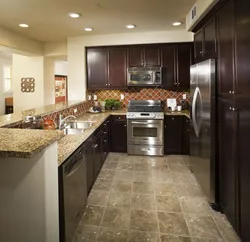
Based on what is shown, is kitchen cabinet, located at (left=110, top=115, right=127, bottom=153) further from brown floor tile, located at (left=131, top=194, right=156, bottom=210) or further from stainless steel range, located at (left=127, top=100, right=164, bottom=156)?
brown floor tile, located at (left=131, top=194, right=156, bottom=210)

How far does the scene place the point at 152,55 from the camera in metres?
4.68

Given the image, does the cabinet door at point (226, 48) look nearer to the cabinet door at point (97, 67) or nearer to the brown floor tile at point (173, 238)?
the brown floor tile at point (173, 238)

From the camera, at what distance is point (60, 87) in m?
8.88

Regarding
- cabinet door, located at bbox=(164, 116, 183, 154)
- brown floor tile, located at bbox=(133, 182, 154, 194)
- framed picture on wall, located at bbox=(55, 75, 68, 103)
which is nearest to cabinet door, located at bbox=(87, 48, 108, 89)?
cabinet door, located at bbox=(164, 116, 183, 154)

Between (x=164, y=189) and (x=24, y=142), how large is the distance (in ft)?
7.72

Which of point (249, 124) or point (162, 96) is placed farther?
point (162, 96)

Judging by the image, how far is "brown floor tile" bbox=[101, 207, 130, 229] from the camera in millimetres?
2275

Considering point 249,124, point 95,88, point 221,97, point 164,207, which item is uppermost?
point 95,88

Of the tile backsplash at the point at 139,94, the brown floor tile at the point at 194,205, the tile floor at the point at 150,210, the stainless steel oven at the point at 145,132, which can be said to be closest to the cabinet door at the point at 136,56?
the tile backsplash at the point at 139,94

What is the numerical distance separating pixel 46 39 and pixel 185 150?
407cm

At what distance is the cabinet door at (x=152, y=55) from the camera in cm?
465

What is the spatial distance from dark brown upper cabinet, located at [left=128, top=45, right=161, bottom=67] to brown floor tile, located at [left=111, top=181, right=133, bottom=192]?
2594 mm

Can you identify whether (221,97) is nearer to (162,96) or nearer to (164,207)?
(164,207)

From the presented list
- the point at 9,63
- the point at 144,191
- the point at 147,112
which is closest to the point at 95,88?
the point at 147,112
